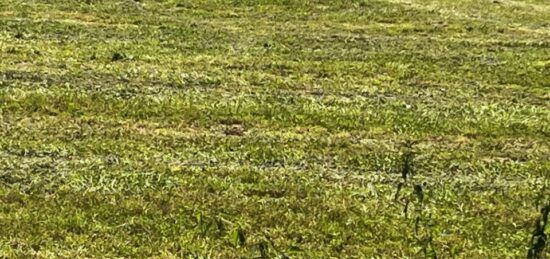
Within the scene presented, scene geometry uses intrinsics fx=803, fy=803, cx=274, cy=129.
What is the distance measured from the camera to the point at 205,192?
11992mm

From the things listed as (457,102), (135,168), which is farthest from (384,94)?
(135,168)

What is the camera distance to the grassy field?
1050 cm

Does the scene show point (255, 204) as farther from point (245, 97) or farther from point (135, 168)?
point (245, 97)

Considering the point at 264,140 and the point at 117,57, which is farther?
the point at 117,57

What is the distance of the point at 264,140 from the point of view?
15023 mm

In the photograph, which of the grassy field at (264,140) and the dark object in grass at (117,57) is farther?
the dark object in grass at (117,57)

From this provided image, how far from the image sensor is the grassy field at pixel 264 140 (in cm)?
1050

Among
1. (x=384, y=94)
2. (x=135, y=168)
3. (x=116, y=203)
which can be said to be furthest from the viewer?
(x=384, y=94)

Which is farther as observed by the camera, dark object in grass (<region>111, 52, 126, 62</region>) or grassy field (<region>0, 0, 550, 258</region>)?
dark object in grass (<region>111, 52, 126, 62</region>)

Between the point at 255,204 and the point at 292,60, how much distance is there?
37.6 ft

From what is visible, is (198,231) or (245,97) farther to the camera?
(245,97)

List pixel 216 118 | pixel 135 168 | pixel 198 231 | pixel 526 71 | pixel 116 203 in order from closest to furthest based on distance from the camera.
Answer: pixel 198 231, pixel 116 203, pixel 135 168, pixel 216 118, pixel 526 71

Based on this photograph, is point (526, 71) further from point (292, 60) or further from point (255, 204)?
point (255, 204)

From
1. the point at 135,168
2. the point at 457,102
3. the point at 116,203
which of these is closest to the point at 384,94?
the point at 457,102
